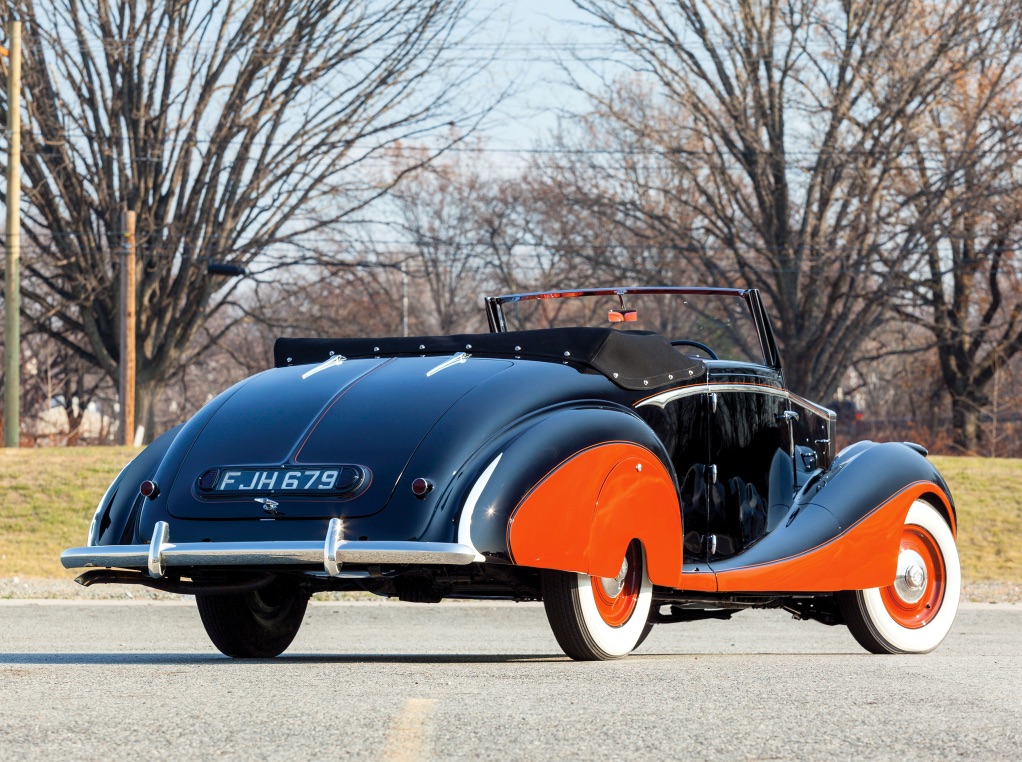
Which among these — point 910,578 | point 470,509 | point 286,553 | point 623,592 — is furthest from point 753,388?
point 286,553

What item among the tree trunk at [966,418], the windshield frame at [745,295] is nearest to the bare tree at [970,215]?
the tree trunk at [966,418]

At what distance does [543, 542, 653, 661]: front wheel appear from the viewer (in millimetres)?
6066

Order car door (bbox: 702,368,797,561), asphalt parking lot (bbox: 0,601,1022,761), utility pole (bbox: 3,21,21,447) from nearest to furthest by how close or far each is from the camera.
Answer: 1. asphalt parking lot (bbox: 0,601,1022,761)
2. car door (bbox: 702,368,797,561)
3. utility pole (bbox: 3,21,21,447)

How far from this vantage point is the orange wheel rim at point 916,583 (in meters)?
7.84

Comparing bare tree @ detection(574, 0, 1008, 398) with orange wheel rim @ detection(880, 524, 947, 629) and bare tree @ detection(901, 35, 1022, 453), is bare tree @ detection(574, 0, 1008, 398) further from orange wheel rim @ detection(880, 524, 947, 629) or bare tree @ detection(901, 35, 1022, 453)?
orange wheel rim @ detection(880, 524, 947, 629)

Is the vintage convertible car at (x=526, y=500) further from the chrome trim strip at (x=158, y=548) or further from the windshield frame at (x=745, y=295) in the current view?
the windshield frame at (x=745, y=295)

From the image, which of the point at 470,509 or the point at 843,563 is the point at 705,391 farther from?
the point at 470,509

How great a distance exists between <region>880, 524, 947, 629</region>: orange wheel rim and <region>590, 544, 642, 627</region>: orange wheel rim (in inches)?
74.4

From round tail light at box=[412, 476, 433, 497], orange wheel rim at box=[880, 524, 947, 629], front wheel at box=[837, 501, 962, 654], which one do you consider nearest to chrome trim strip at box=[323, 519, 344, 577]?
round tail light at box=[412, 476, 433, 497]

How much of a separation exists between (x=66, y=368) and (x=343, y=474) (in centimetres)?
4072

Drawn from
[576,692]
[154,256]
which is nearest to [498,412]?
[576,692]

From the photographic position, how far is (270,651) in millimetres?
7324

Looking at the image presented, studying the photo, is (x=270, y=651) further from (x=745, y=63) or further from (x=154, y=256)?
(x=745, y=63)

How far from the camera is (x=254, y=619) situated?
721 cm
